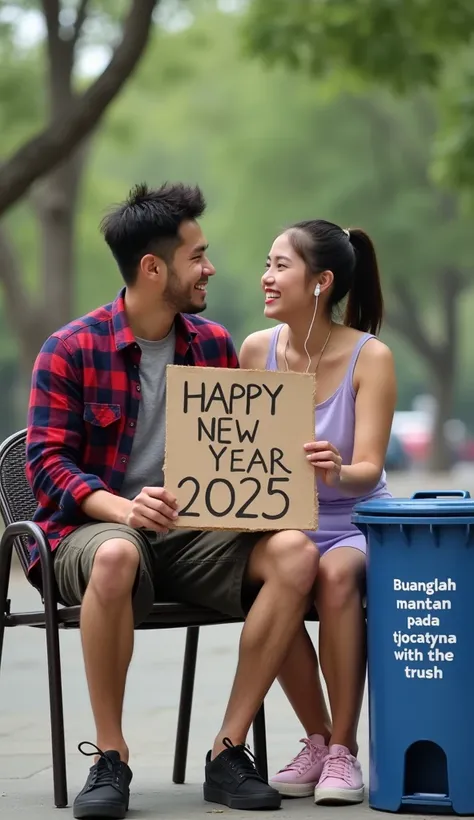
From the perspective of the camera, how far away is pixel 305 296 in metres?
4.69

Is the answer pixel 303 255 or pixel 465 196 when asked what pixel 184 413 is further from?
pixel 465 196

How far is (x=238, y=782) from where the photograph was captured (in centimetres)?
421

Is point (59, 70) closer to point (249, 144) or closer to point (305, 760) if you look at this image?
point (305, 760)

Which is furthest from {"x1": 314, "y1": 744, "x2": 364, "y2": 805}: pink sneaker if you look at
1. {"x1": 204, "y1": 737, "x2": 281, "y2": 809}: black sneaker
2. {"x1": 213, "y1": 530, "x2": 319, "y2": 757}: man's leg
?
{"x1": 213, "y1": 530, "x2": 319, "y2": 757}: man's leg

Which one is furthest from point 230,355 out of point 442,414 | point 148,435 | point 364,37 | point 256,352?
point 442,414

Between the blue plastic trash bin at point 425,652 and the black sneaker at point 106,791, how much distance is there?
2.18 ft

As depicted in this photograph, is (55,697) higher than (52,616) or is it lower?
lower

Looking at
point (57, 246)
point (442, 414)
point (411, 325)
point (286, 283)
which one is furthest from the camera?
point (411, 325)

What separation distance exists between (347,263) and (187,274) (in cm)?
50

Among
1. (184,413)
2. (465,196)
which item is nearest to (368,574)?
(184,413)

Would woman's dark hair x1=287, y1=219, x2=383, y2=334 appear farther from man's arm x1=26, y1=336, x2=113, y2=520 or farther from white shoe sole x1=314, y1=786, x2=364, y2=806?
white shoe sole x1=314, y1=786, x2=364, y2=806

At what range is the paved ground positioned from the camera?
4367 millimetres

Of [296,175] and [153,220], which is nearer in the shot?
[153,220]

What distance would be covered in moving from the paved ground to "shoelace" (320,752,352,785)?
0.32 ft
